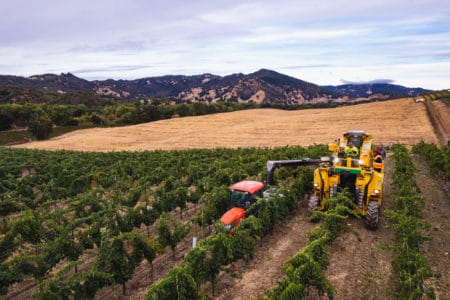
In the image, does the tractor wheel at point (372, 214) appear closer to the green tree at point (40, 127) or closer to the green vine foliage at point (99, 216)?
the green vine foliage at point (99, 216)

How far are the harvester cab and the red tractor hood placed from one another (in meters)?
3.41

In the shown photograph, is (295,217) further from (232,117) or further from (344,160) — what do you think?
(232,117)

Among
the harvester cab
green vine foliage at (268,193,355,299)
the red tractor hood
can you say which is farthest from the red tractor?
green vine foliage at (268,193,355,299)

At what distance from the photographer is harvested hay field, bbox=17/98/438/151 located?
4594cm

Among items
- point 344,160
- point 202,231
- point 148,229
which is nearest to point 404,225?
point 344,160

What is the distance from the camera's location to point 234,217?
13703mm

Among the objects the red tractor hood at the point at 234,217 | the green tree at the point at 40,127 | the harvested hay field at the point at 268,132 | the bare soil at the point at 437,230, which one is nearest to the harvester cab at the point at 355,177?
the bare soil at the point at 437,230

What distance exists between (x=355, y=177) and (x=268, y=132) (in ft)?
128

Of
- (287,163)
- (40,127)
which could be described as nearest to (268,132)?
(287,163)

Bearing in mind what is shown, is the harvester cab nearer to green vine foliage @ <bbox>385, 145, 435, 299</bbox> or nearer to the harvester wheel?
A: the harvester wheel

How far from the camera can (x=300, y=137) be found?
48.2m

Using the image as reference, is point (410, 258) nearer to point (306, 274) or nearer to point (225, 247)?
point (306, 274)

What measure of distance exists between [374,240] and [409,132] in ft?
118

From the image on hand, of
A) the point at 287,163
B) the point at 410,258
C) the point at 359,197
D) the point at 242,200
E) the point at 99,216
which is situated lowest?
the point at 99,216
